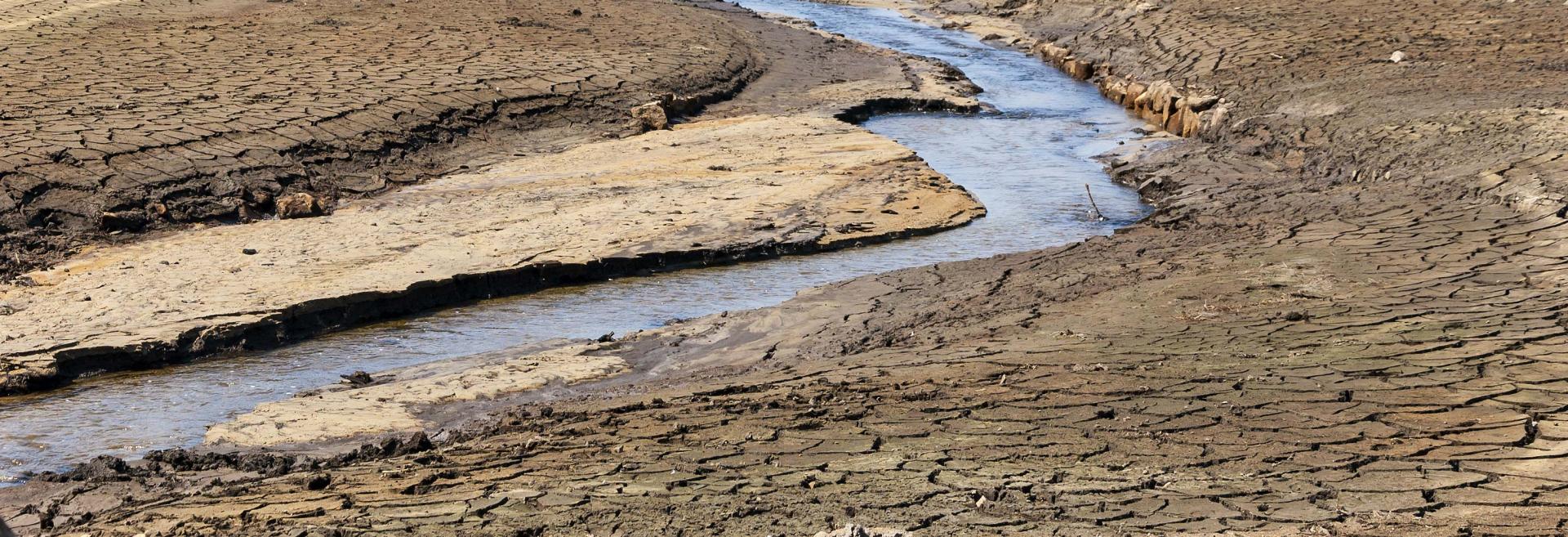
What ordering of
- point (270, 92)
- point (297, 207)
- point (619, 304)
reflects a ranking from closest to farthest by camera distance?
point (619, 304) < point (297, 207) < point (270, 92)

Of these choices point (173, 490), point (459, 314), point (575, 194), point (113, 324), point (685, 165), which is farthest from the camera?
point (685, 165)

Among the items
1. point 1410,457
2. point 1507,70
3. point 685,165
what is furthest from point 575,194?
point 1507,70

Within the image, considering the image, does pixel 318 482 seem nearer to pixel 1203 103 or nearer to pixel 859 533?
pixel 859 533

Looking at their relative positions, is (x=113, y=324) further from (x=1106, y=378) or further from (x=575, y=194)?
(x=1106, y=378)

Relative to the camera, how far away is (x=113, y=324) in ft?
24.1

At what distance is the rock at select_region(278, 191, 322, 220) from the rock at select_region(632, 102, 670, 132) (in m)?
3.75

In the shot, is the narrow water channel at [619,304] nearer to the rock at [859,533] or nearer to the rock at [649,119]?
the rock at [649,119]

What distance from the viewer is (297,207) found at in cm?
976

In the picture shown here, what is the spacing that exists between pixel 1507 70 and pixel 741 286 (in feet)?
25.3

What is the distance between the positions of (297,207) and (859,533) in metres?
7.11

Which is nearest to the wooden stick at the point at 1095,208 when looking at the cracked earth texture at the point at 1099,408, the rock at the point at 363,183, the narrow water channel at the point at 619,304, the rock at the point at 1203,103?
the narrow water channel at the point at 619,304

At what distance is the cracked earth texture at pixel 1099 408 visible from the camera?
14.2 ft

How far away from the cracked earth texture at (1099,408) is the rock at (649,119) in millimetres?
4590

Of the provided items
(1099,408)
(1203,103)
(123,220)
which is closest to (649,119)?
(123,220)
